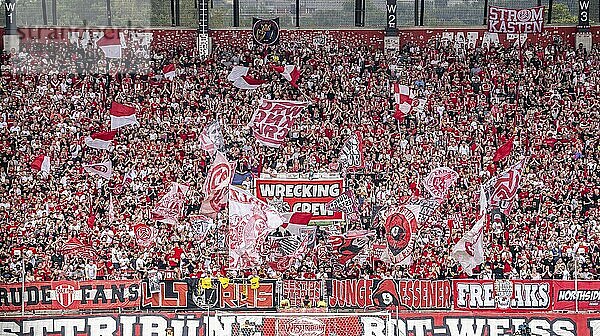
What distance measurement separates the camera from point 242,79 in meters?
18.5

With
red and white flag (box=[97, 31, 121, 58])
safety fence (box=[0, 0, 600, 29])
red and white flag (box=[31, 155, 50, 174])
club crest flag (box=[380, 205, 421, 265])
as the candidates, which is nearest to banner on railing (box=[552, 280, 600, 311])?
club crest flag (box=[380, 205, 421, 265])

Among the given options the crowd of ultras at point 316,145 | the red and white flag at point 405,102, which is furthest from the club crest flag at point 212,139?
the red and white flag at point 405,102

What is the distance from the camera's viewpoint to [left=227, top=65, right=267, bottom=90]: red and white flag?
18.5 metres

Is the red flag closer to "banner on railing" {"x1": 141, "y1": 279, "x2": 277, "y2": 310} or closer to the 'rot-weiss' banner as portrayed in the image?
the 'rot-weiss' banner

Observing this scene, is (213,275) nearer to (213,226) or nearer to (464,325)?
(213,226)

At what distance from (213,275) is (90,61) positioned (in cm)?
558

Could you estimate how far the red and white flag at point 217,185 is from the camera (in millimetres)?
15891

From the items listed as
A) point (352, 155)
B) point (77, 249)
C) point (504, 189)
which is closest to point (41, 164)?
point (77, 249)

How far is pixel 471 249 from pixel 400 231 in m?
1.10

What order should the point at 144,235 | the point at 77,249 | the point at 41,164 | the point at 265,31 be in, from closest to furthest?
the point at 77,249 → the point at 144,235 → the point at 41,164 → the point at 265,31

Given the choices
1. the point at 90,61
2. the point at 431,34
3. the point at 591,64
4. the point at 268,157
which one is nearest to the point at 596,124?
the point at 591,64

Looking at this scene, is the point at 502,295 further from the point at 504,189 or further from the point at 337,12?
the point at 337,12

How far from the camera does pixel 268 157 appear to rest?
56.0ft

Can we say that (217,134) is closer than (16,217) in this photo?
No
